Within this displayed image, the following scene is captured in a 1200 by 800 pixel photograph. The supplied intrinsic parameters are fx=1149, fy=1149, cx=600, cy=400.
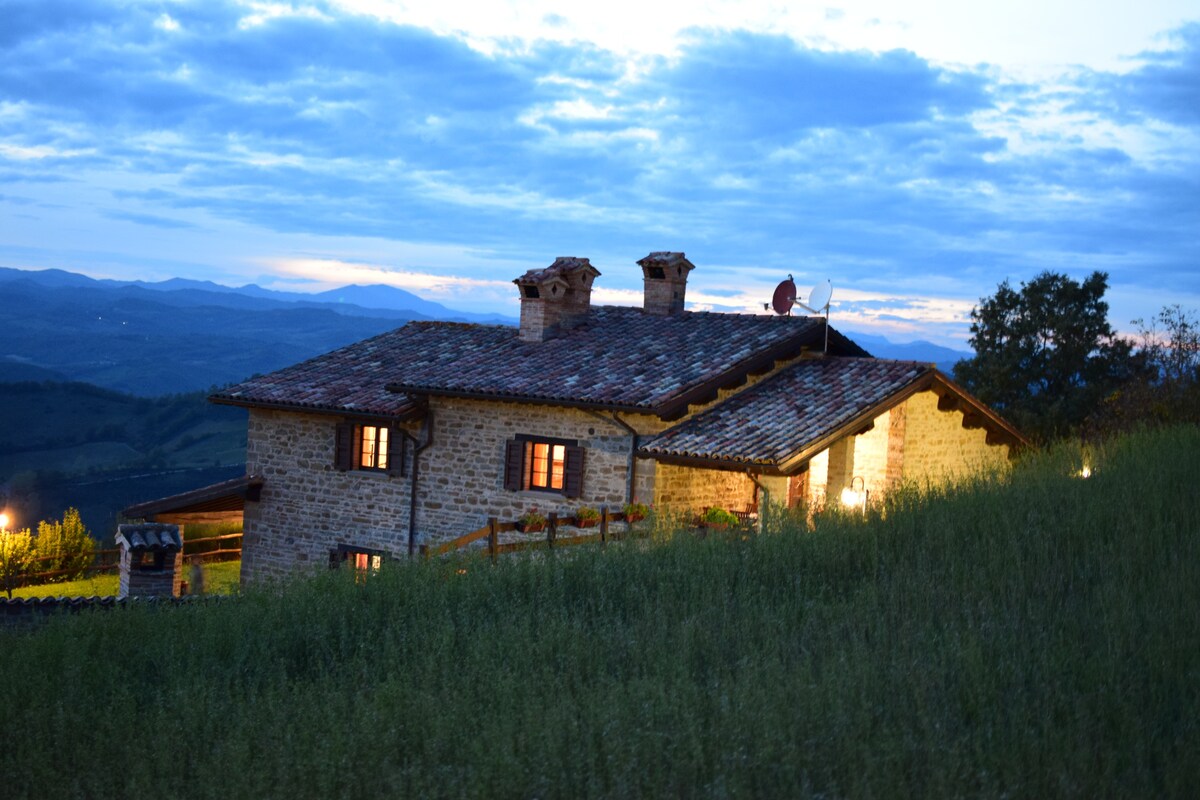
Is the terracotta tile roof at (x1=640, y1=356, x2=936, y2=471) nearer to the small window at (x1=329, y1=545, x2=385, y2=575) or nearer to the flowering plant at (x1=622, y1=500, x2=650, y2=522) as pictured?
the flowering plant at (x1=622, y1=500, x2=650, y2=522)

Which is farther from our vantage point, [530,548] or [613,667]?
[530,548]

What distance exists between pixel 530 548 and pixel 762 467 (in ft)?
13.3

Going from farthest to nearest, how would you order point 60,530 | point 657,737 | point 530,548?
1. point 60,530
2. point 530,548
3. point 657,737

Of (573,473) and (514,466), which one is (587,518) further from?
(514,466)

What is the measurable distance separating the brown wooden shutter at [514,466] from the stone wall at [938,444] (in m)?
5.99

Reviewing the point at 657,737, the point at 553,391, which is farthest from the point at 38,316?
the point at 657,737

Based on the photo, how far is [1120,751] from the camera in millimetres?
5883

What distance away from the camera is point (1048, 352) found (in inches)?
1345

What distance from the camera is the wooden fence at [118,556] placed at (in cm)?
2362

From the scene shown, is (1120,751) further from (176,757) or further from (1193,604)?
(176,757)

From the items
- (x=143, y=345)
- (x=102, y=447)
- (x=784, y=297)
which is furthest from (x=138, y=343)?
(x=784, y=297)

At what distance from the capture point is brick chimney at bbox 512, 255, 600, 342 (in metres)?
20.3

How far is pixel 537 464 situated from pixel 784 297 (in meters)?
5.43

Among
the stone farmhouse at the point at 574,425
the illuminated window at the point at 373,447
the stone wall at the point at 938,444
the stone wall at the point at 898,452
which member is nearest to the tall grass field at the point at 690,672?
the stone farmhouse at the point at 574,425
